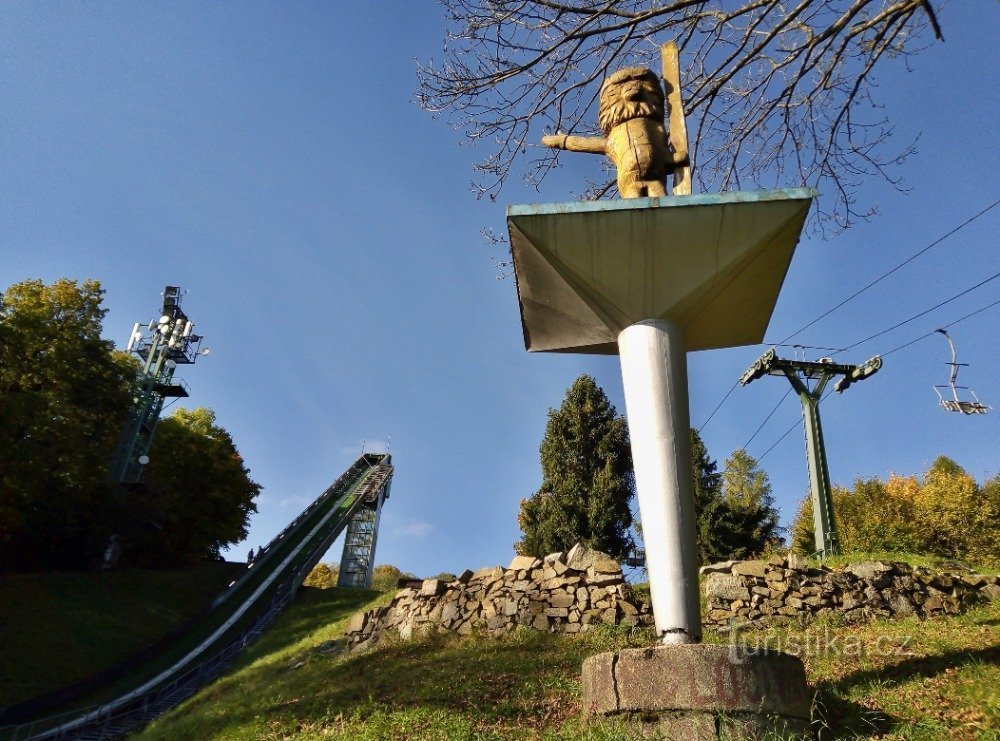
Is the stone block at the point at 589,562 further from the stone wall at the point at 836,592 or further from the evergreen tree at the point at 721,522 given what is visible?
the evergreen tree at the point at 721,522

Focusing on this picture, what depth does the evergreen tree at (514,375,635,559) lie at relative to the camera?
21891mm

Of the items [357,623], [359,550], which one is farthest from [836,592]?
[359,550]

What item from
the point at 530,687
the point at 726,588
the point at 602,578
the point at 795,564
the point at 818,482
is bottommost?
the point at 530,687

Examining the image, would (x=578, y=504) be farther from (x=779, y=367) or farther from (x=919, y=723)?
(x=919, y=723)

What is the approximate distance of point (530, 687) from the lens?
8.07m

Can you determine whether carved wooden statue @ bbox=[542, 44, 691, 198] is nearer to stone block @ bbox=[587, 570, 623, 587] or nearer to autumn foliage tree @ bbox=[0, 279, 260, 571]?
stone block @ bbox=[587, 570, 623, 587]

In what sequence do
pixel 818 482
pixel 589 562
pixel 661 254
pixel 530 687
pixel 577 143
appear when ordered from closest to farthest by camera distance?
pixel 661 254 → pixel 577 143 → pixel 530 687 → pixel 589 562 → pixel 818 482

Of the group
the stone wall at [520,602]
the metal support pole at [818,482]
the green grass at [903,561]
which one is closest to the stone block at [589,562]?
the stone wall at [520,602]

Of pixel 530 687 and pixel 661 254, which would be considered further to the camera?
pixel 530 687

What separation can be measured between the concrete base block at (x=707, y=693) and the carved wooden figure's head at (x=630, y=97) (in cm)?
505

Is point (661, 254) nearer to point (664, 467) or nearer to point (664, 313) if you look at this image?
point (664, 313)

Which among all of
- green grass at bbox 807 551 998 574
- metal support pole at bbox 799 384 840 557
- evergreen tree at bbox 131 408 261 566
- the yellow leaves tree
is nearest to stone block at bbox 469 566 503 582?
green grass at bbox 807 551 998 574

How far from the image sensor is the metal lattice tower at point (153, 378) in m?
28.8

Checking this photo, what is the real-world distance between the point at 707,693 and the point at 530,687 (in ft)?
12.7
